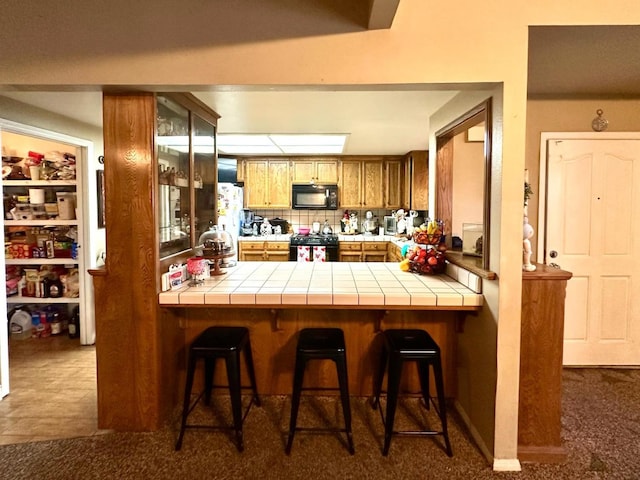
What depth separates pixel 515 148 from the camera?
5.74 feet

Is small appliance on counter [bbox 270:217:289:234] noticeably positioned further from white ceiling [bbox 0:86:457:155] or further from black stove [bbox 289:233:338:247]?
white ceiling [bbox 0:86:457:155]

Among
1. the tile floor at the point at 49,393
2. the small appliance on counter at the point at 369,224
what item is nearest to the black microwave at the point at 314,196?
the small appliance on counter at the point at 369,224

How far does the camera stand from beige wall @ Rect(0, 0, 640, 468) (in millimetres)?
1751

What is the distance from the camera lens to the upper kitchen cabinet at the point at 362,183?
527cm

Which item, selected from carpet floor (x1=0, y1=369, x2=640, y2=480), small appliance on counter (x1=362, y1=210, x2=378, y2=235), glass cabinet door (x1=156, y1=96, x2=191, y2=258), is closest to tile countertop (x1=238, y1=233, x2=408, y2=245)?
small appliance on counter (x1=362, y1=210, x2=378, y2=235)

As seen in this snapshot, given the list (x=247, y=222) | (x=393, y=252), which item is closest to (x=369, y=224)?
(x=393, y=252)

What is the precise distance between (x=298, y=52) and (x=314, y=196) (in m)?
3.51

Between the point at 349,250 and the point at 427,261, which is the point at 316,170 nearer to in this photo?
the point at 349,250

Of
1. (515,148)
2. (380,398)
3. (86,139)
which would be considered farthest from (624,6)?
(86,139)

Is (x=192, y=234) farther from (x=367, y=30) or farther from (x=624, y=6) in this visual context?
(x=624, y=6)

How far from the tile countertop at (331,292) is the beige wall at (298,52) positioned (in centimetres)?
33

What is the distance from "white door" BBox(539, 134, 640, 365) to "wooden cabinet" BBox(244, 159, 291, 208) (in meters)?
3.39

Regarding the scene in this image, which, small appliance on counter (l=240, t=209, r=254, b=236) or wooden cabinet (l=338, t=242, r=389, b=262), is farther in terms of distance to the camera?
small appliance on counter (l=240, t=209, r=254, b=236)

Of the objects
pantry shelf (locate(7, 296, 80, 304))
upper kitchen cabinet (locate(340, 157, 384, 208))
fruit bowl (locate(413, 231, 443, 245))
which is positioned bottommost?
pantry shelf (locate(7, 296, 80, 304))
